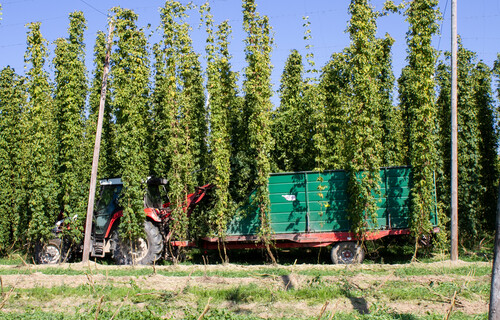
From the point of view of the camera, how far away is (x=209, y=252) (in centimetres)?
1506

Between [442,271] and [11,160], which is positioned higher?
[11,160]

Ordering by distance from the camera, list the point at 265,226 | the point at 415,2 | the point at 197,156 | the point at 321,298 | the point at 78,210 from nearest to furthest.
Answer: the point at 321,298
the point at 265,226
the point at 415,2
the point at 78,210
the point at 197,156

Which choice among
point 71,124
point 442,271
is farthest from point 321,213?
point 71,124

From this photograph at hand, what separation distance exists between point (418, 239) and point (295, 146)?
206 inches

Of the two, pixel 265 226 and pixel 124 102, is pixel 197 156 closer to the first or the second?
pixel 124 102

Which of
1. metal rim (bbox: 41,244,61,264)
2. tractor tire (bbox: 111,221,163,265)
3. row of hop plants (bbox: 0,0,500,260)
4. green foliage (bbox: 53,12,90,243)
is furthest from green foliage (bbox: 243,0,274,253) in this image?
metal rim (bbox: 41,244,61,264)

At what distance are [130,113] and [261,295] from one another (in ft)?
24.2

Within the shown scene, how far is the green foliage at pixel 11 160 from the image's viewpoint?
56.7 ft

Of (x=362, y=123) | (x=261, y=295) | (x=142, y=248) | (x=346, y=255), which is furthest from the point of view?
(x=142, y=248)

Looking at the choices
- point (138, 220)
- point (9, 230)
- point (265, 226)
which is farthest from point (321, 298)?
point (9, 230)

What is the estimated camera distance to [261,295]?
326 inches

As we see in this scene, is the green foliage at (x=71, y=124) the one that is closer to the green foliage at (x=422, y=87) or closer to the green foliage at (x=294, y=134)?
the green foliage at (x=294, y=134)

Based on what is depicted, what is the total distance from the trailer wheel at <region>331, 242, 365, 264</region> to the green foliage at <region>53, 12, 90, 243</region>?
7570 millimetres

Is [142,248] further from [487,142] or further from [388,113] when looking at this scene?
[487,142]
